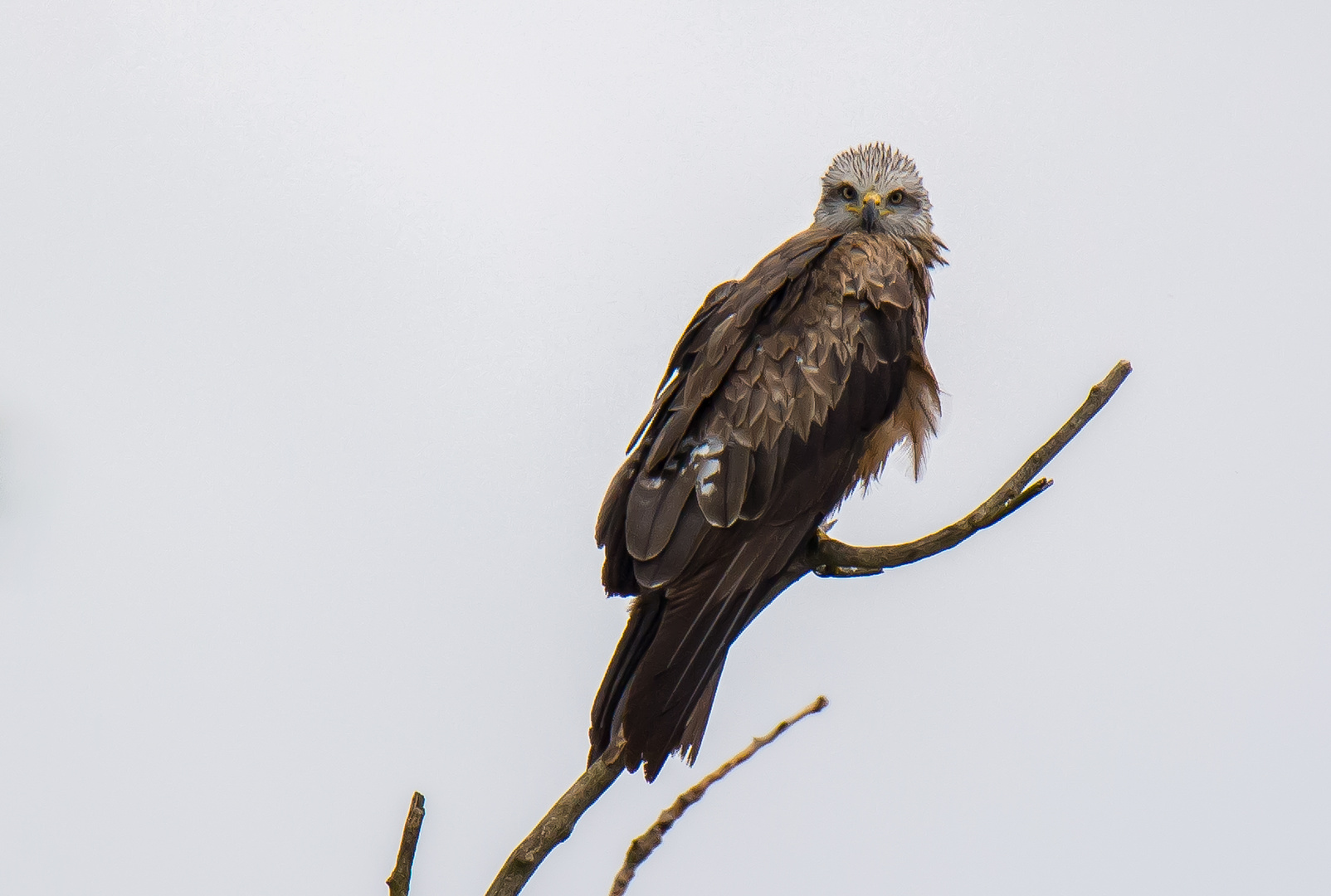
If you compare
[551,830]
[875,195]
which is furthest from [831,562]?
[875,195]

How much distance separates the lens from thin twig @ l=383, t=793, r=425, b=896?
2150 millimetres

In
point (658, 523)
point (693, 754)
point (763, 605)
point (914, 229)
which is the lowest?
point (693, 754)

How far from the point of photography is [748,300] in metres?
4.00

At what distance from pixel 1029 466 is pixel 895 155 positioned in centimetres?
252

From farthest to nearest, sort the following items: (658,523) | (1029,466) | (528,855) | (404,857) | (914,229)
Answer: (914,229), (658,523), (1029,466), (528,855), (404,857)

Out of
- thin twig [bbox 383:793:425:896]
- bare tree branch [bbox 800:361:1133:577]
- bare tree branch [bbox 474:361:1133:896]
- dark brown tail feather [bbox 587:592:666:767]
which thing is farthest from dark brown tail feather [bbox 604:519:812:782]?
thin twig [bbox 383:793:425:896]

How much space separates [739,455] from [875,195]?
185cm

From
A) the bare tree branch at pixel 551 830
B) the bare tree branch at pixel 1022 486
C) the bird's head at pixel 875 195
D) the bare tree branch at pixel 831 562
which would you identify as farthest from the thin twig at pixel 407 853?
the bird's head at pixel 875 195

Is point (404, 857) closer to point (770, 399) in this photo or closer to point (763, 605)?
point (763, 605)

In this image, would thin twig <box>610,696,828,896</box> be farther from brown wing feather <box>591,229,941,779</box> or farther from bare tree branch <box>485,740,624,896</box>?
brown wing feather <box>591,229,941,779</box>

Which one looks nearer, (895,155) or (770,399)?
(770,399)

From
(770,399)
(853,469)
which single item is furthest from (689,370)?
(853,469)

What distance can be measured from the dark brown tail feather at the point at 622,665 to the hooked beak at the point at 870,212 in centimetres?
223

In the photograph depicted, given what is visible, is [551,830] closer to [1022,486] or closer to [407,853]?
[407,853]
